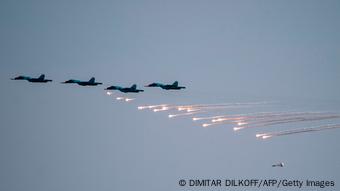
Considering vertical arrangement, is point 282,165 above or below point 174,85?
below

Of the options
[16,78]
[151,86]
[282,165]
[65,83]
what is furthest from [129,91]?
[282,165]

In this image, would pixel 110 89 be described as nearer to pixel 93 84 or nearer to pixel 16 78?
pixel 93 84

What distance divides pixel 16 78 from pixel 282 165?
62.1m

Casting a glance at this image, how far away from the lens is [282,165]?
13338cm

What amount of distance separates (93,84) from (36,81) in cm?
1190

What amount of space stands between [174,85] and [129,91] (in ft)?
31.3

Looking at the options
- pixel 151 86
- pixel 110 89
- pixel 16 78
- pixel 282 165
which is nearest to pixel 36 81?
pixel 16 78

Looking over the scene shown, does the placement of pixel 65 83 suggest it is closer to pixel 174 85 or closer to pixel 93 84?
pixel 93 84

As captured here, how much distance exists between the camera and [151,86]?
127 metres

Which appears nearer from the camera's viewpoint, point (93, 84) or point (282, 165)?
point (93, 84)

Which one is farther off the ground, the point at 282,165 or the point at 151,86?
the point at 151,86

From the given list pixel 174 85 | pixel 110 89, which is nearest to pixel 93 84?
pixel 110 89

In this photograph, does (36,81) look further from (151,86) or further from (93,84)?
(151,86)

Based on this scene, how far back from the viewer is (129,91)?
123562mm
